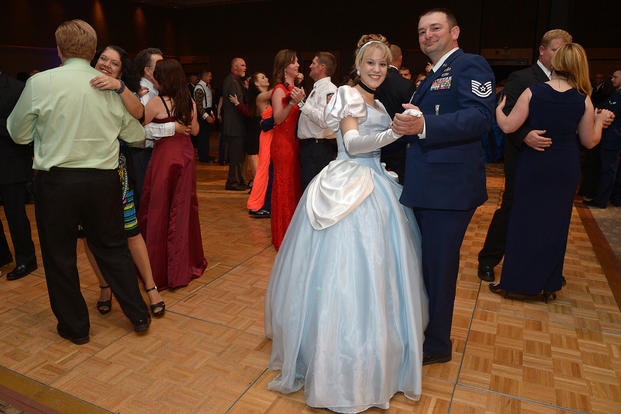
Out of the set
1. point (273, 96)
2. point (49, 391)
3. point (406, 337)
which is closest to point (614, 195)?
point (273, 96)

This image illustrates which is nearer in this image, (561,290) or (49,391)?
(49,391)

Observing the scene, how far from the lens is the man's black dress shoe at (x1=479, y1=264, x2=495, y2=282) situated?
3.36 metres

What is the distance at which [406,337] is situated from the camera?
78.4 inches

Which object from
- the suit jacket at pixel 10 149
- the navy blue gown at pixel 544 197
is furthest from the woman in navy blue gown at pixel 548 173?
the suit jacket at pixel 10 149

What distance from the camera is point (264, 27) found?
41.8 feet

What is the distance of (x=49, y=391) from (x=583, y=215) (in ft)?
17.5

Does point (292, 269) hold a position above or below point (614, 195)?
above

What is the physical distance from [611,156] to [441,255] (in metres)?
4.57

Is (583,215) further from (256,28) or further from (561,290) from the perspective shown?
(256,28)

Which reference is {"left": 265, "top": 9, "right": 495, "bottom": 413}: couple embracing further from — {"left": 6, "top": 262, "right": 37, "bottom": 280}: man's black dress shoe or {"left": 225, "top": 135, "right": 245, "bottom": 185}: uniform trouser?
{"left": 225, "top": 135, "right": 245, "bottom": 185}: uniform trouser

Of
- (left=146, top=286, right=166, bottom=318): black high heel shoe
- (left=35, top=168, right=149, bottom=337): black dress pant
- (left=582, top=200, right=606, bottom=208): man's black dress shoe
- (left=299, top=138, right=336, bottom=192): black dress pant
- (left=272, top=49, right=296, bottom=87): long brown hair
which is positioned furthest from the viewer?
(left=582, top=200, right=606, bottom=208): man's black dress shoe

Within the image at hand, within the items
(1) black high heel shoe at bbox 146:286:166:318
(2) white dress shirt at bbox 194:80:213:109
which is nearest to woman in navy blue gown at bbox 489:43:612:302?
(1) black high heel shoe at bbox 146:286:166:318

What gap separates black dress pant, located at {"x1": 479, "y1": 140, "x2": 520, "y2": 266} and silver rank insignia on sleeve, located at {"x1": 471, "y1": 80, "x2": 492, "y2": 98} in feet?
4.08

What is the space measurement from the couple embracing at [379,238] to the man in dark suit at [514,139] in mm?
944
